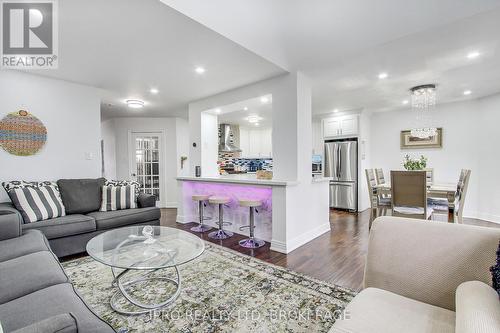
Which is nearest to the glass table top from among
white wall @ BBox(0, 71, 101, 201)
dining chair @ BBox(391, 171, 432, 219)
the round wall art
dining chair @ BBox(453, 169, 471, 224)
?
white wall @ BBox(0, 71, 101, 201)

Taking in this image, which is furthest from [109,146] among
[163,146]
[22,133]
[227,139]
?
[22,133]

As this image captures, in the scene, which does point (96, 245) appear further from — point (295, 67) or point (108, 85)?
point (295, 67)

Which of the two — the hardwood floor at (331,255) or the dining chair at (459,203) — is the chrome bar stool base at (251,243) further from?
the dining chair at (459,203)

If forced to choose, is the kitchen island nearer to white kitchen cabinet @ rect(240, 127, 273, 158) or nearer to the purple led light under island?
the purple led light under island

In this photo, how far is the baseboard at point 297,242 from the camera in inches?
124

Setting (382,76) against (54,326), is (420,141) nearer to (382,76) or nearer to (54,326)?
(382,76)

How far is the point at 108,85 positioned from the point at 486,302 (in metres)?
4.81

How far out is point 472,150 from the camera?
4.93 metres

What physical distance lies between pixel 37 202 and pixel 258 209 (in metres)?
2.91

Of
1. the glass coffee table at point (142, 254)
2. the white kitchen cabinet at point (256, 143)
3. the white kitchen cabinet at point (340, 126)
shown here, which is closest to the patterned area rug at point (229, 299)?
the glass coffee table at point (142, 254)

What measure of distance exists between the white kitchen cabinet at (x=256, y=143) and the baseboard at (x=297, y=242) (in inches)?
178

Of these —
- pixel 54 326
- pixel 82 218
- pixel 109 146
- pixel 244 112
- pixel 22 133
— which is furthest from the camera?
pixel 109 146

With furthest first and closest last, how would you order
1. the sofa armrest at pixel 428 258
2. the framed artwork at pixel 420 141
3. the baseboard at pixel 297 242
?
the framed artwork at pixel 420 141, the baseboard at pixel 297 242, the sofa armrest at pixel 428 258

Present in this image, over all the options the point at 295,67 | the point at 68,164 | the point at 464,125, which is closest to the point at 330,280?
the point at 295,67
